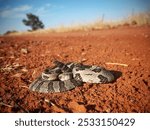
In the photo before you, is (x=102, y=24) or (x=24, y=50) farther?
(x=102, y=24)

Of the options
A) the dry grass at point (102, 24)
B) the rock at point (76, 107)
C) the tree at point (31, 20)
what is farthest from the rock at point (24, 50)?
the rock at point (76, 107)

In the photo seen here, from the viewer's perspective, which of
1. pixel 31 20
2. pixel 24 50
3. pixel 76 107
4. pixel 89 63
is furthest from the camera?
pixel 31 20

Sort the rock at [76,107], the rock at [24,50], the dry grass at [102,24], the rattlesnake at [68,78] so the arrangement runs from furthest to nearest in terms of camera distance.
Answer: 1. the dry grass at [102,24]
2. the rock at [24,50]
3. the rattlesnake at [68,78]
4. the rock at [76,107]

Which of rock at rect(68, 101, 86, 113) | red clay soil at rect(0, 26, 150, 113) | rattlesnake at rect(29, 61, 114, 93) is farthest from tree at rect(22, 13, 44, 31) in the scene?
rock at rect(68, 101, 86, 113)

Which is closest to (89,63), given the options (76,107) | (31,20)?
(76,107)

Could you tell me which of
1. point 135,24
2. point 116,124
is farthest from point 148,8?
point 135,24

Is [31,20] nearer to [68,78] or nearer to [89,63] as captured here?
[89,63]

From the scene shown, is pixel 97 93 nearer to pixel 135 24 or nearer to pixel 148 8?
pixel 148 8

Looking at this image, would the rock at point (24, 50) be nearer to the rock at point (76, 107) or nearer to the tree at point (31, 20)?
the tree at point (31, 20)
